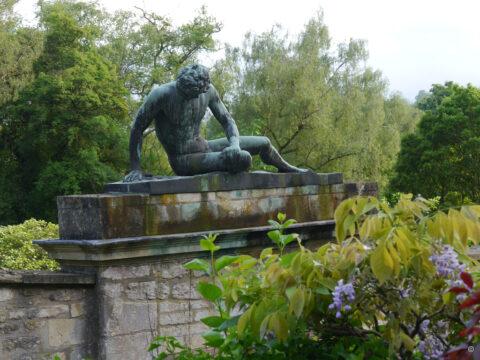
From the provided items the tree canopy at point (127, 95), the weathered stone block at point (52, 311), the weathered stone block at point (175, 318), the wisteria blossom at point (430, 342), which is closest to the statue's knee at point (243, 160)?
the weathered stone block at point (175, 318)

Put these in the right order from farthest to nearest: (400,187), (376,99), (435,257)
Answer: (376,99) → (400,187) → (435,257)

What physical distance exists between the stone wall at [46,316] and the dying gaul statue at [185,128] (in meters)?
1.18

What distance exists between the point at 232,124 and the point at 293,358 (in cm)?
378

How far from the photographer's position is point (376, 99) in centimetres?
2641

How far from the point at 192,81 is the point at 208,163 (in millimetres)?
779

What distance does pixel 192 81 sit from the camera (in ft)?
17.4

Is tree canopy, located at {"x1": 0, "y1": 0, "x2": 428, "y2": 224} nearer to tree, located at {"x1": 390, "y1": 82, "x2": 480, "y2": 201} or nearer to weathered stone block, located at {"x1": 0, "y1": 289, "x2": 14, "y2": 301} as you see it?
tree, located at {"x1": 390, "y1": 82, "x2": 480, "y2": 201}

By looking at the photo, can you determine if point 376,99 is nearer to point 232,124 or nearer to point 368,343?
point 232,124

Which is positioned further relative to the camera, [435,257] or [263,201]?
[263,201]

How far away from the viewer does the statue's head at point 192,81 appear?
209 inches

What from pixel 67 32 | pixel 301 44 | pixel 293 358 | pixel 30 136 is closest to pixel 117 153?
pixel 30 136

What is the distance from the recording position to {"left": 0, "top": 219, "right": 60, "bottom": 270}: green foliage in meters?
10.1

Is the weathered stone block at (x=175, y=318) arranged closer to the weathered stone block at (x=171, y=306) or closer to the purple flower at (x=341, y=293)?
the weathered stone block at (x=171, y=306)

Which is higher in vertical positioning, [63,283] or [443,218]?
[443,218]
